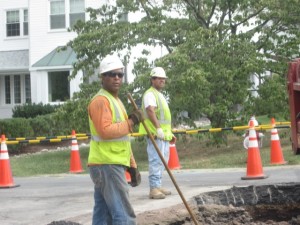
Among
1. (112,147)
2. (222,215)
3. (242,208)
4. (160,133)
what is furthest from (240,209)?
(112,147)

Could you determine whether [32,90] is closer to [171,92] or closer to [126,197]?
[171,92]

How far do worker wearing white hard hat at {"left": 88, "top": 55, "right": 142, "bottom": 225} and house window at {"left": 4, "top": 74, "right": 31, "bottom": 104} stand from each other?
1167 inches

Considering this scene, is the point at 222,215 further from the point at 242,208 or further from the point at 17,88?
the point at 17,88

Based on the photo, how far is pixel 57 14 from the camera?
3272 cm

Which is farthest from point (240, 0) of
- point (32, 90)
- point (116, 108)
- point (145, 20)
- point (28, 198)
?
point (32, 90)

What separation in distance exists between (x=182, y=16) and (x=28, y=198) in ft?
36.1

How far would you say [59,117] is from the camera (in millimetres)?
18078

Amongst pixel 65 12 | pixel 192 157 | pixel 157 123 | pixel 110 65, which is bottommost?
pixel 192 157

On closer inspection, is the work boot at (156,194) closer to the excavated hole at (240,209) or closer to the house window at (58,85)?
the excavated hole at (240,209)

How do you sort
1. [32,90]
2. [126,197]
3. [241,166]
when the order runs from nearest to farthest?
[126,197] → [241,166] → [32,90]

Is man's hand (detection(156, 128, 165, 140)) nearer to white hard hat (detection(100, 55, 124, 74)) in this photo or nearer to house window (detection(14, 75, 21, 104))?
white hard hat (detection(100, 55, 124, 74))

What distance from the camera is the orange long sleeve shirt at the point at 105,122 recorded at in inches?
228

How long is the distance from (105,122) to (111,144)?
0.24m

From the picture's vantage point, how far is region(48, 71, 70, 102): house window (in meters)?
32.6
